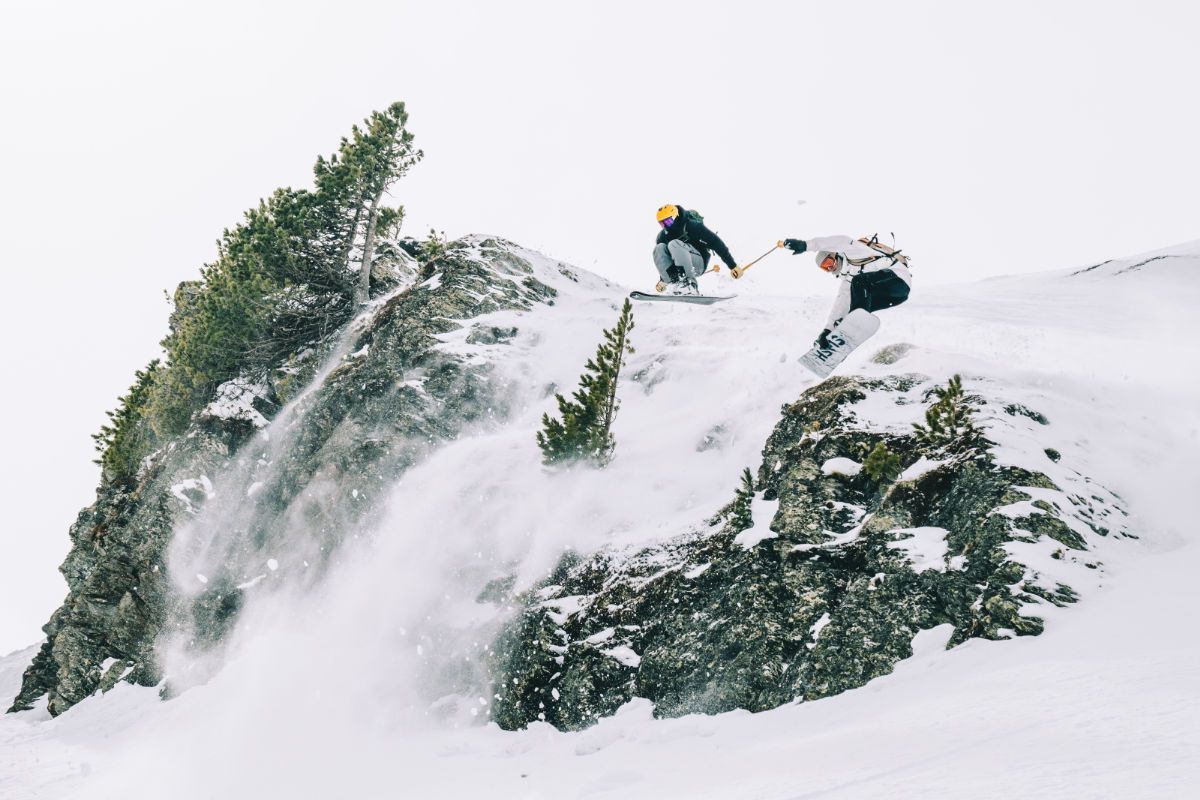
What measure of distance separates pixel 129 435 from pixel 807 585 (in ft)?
107

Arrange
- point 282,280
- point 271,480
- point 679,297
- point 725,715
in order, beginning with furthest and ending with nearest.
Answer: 1. point 282,280
2. point 271,480
3. point 679,297
4. point 725,715

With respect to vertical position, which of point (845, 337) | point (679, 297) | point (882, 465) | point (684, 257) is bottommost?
point (882, 465)

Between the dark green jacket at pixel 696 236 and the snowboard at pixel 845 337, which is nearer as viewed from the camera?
the snowboard at pixel 845 337

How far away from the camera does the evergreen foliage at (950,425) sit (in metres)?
10.8

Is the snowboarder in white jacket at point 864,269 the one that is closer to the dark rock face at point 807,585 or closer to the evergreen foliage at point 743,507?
the dark rock face at point 807,585

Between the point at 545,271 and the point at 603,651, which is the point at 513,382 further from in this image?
the point at 603,651

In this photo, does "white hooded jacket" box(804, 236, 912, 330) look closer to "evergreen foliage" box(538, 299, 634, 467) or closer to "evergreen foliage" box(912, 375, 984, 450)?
"evergreen foliage" box(912, 375, 984, 450)

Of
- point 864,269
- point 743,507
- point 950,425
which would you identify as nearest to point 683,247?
point 864,269

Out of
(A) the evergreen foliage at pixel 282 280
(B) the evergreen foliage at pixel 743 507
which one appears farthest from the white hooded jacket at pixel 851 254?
(A) the evergreen foliage at pixel 282 280

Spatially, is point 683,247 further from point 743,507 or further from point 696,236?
point 743,507

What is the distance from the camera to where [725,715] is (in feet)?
31.1

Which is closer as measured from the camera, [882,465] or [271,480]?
[882,465]

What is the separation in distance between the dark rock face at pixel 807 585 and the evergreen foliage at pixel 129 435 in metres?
25.6

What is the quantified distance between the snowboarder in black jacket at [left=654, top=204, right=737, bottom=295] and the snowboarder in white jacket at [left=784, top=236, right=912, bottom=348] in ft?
8.37
